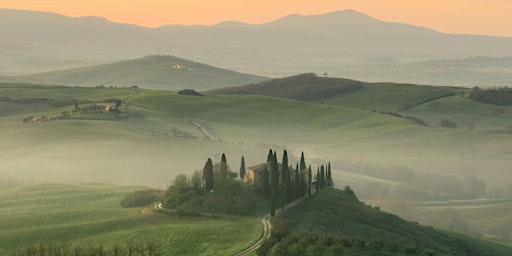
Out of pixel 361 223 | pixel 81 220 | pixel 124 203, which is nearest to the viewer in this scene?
pixel 361 223

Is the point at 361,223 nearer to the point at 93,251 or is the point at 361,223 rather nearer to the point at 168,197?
the point at 168,197

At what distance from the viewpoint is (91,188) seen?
561 ft

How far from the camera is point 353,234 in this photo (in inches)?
4225

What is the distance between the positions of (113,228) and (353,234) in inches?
1466

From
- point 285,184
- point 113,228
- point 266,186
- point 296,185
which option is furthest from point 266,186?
point 113,228

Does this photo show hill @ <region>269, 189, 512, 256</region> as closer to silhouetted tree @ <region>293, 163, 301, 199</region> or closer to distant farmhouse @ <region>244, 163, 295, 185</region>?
silhouetted tree @ <region>293, 163, 301, 199</region>

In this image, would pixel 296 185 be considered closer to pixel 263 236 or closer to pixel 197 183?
pixel 197 183

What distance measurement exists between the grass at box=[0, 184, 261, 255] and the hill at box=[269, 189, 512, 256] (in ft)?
23.6

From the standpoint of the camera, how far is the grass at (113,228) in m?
96.8

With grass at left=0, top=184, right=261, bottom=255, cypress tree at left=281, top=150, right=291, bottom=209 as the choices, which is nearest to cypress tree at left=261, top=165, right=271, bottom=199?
cypress tree at left=281, top=150, right=291, bottom=209

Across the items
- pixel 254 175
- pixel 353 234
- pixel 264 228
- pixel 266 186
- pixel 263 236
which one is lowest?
pixel 353 234

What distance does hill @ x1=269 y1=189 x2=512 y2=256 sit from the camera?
89.3 m

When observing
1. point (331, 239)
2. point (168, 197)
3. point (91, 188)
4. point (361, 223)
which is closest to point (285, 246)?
point (331, 239)

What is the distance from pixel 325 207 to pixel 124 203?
41201 mm
